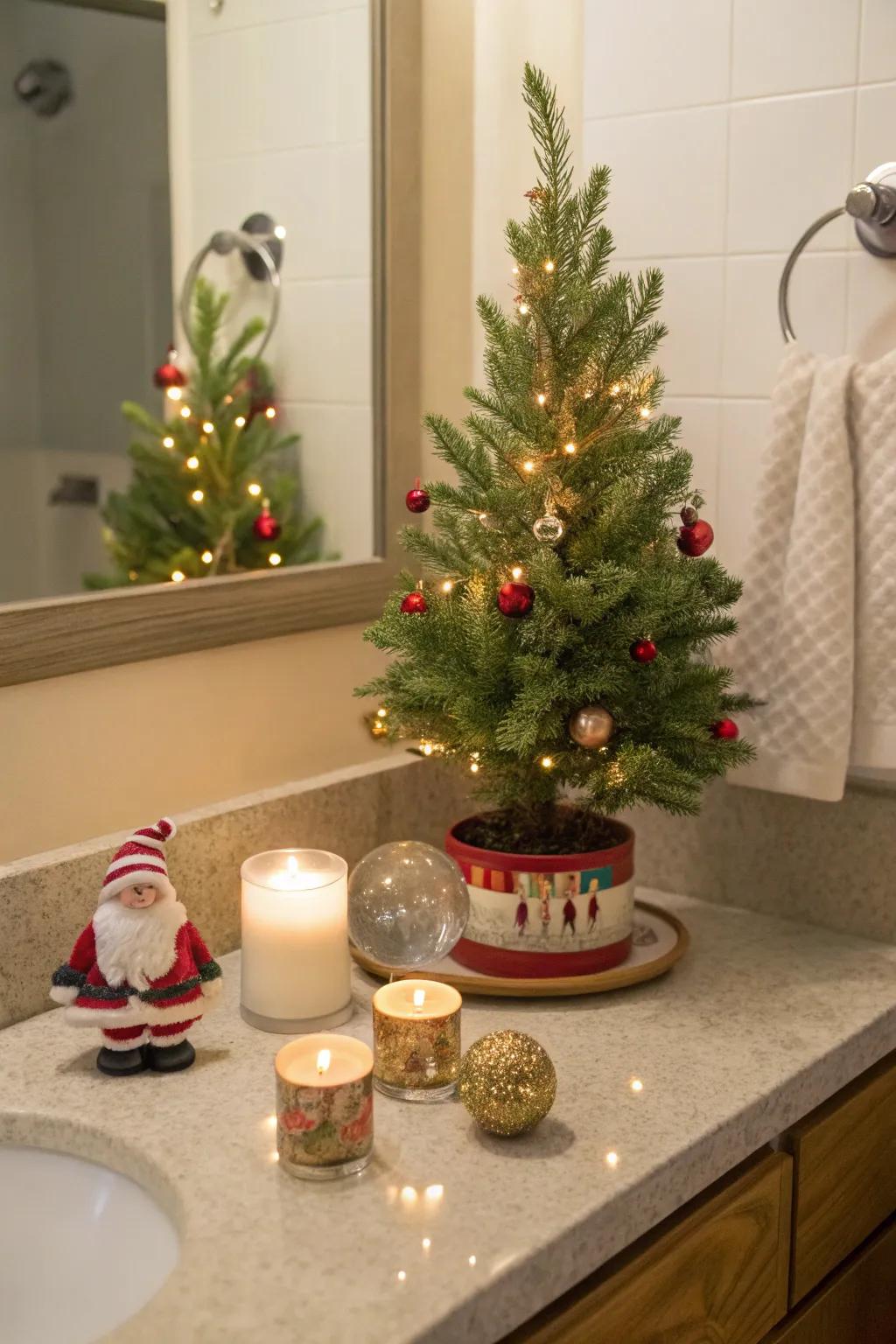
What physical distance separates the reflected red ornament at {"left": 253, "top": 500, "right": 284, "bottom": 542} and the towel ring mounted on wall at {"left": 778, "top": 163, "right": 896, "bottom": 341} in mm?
479

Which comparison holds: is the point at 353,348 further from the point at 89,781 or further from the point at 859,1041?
the point at 859,1041

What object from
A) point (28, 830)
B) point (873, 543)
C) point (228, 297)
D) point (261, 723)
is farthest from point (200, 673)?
point (873, 543)

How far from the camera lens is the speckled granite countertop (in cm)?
75

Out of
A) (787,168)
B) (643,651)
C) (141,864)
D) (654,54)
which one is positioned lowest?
(141,864)

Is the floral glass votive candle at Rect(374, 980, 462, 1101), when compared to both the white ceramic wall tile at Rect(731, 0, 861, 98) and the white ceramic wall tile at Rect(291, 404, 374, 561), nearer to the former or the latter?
the white ceramic wall tile at Rect(291, 404, 374, 561)

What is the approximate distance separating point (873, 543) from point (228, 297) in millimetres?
596

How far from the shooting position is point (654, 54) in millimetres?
1257

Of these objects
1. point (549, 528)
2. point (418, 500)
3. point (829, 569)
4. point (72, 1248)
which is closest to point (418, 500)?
point (418, 500)

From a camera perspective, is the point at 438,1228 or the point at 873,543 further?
the point at 873,543

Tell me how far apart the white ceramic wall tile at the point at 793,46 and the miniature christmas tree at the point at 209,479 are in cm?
47

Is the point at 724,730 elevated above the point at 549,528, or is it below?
below

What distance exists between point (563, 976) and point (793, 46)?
0.77m

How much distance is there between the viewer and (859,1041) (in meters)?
1.05

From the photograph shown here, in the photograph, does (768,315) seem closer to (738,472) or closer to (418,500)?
(738,472)
